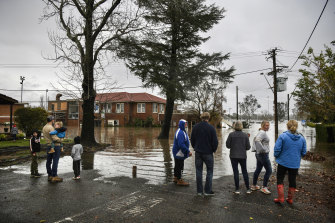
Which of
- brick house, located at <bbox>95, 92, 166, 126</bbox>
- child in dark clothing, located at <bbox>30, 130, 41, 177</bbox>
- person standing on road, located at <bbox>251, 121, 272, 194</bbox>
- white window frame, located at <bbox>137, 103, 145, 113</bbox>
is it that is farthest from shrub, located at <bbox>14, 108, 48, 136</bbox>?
white window frame, located at <bbox>137, 103, 145, 113</bbox>

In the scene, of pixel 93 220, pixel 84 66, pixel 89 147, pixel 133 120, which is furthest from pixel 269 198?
pixel 133 120

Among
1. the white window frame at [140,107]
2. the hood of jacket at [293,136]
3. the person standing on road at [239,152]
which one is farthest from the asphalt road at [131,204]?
the white window frame at [140,107]

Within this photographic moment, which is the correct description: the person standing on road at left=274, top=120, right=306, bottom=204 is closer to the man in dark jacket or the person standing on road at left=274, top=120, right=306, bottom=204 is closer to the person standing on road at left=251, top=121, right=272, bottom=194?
the person standing on road at left=251, top=121, right=272, bottom=194

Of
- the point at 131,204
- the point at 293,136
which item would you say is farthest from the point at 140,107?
the point at 293,136

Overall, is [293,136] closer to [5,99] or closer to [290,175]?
[290,175]

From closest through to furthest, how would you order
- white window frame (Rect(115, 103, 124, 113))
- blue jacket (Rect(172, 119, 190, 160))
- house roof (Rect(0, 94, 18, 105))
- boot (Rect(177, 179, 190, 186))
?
blue jacket (Rect(172, 119, 190, 160)) < boot (Rect(177, 179, 190, 186)) < house roof (Rect(0, 94, 18, 105)) < white window frame (Rect(115, 103, 124, 113))

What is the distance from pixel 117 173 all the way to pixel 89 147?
23.0 ft

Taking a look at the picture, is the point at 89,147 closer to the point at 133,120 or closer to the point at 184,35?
the point at 184,35

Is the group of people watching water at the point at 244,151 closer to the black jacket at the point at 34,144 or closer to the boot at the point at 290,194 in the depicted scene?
the boot at the point at 290,194

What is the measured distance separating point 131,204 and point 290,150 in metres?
3.62

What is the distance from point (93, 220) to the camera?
4328 millimetres

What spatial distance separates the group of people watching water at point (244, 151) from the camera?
206 inches

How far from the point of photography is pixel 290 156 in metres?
5.21

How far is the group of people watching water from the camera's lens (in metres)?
5.23
